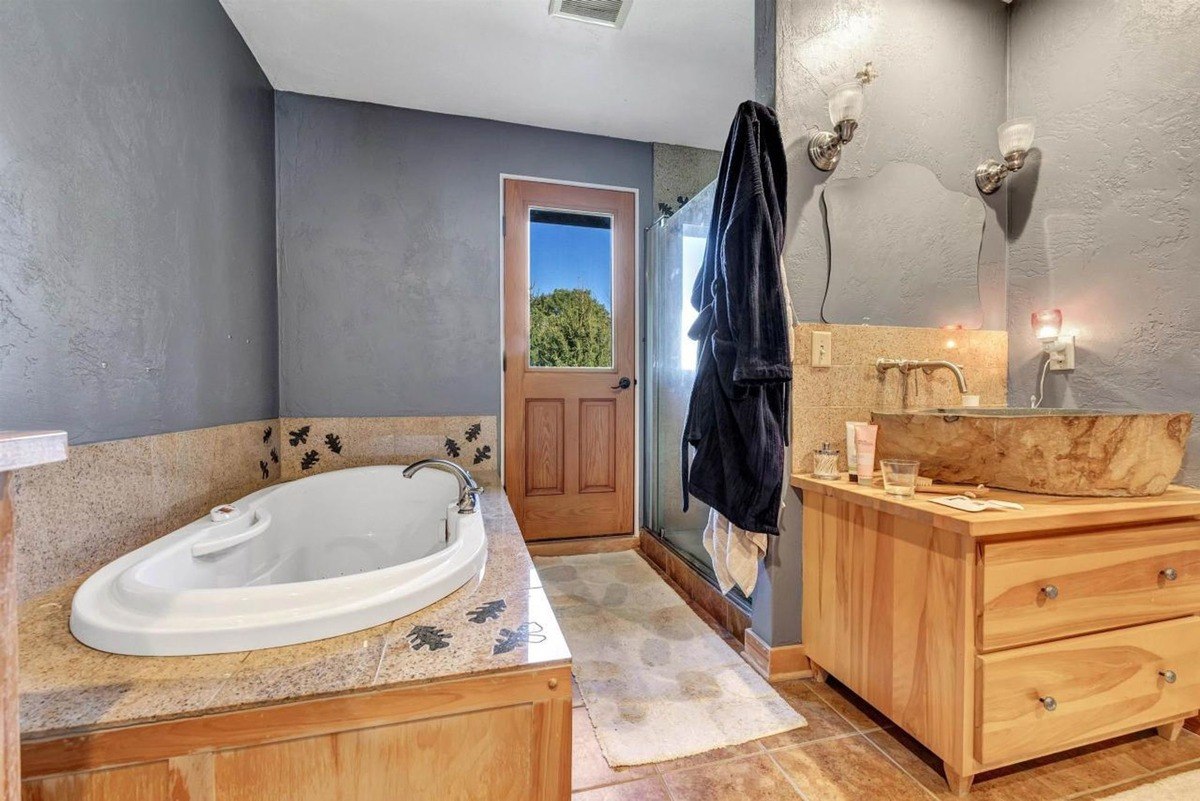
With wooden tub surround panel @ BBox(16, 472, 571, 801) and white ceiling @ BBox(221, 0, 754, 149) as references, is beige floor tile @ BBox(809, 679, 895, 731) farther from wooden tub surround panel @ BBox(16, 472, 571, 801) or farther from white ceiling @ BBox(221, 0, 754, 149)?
white ceiling @ BBox(221, 0, 754, 149)

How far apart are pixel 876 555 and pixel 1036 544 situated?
0.33 m

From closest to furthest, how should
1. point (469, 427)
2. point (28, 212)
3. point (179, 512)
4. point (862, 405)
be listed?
point (28, 212)
point (179, 512)
point (862, 405)
point (469, 427)

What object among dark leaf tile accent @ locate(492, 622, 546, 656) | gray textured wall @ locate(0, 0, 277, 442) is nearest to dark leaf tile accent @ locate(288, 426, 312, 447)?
gray textured wall @ locate(0, 0, 277, 442)

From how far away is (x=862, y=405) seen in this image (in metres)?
1.58

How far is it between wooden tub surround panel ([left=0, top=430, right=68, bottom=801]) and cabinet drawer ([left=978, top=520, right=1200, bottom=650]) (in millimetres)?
1447

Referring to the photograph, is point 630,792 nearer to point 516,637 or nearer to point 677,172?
point 516,637

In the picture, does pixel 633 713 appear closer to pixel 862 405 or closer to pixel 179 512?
pixel 862 405

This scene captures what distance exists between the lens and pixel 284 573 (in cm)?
166

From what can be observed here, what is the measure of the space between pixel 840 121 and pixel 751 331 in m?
0.73

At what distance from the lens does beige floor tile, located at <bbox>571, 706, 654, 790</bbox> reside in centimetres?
114

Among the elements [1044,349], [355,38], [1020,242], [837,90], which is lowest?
[1044,349]

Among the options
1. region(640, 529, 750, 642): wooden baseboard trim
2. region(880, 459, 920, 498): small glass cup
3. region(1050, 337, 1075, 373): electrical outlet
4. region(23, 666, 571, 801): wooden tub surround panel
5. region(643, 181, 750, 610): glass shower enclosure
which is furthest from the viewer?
region(643, 181, 750, 610): glass shower enclosure

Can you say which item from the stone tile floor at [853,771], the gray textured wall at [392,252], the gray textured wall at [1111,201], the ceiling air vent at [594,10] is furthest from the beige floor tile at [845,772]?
the ceiling air vent at [594,10]

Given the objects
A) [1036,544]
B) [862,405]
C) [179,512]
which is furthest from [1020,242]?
[179,512]
